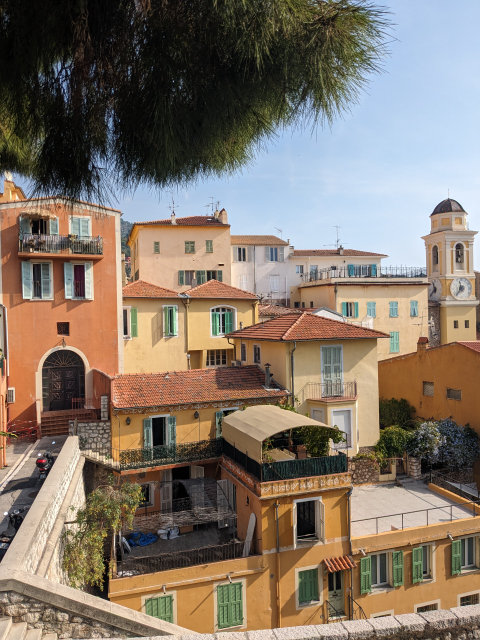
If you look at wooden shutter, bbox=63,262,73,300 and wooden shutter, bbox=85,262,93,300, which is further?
wooden shutter, bbox=85,262,93,300

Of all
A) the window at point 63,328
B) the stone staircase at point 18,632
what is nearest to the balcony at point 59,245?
the window at point 63,328

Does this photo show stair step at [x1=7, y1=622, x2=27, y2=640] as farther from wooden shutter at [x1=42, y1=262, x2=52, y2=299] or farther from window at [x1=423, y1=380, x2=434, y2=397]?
window at [x1=423, y1=380, x2=434, y2=397]

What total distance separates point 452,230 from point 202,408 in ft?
94.7

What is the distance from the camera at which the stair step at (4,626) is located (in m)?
5.30

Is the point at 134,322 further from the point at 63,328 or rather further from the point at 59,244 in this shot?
the point at 59,244

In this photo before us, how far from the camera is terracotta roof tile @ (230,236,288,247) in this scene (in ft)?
126

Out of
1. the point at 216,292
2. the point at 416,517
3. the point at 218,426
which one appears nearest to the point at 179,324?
the point at 216,292

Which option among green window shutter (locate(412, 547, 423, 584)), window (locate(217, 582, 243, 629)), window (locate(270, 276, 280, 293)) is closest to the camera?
window (locate(217, 582, 243, 629))

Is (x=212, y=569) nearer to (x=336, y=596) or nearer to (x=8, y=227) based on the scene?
(x=336, y=596)

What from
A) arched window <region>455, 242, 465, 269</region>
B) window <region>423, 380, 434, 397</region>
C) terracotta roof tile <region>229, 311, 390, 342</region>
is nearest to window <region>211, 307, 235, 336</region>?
terracotta roof tile <region>229, 311, 390, 342</region>

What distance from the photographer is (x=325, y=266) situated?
40.5 meters

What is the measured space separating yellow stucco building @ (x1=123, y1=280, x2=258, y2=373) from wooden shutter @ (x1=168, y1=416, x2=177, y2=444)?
312 inches

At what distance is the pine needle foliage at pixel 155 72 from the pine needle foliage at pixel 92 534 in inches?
281

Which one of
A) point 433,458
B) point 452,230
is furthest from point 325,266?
point 433,458
